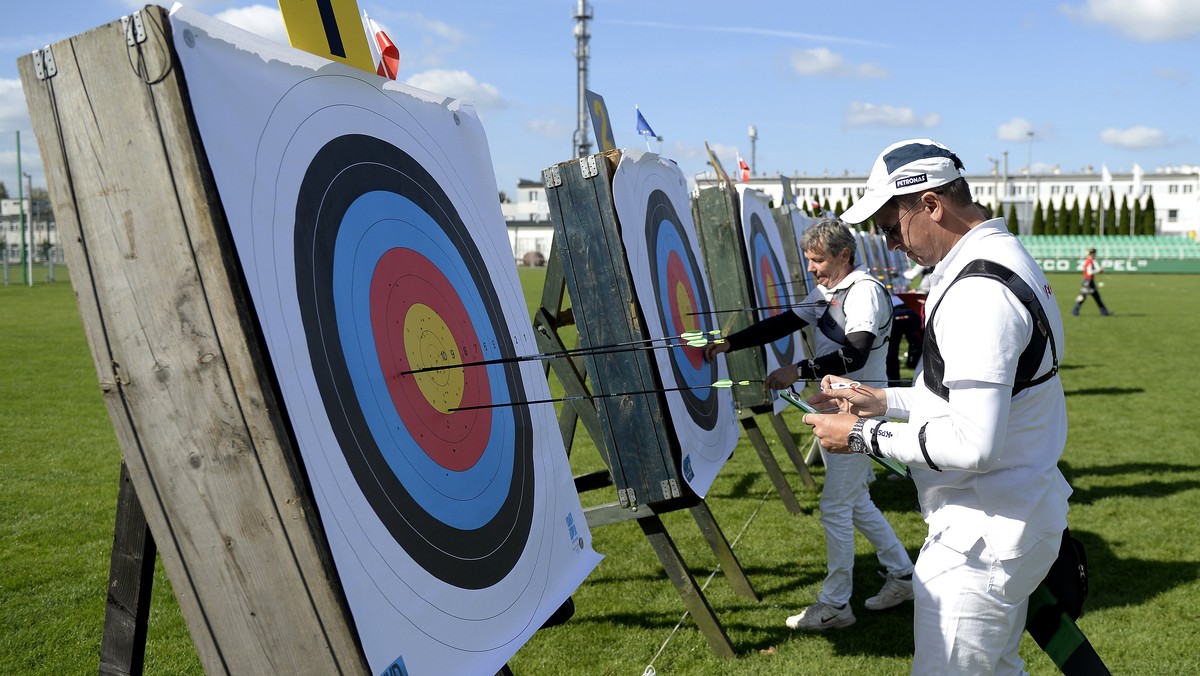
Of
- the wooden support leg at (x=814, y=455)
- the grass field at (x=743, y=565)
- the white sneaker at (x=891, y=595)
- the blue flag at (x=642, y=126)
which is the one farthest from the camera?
the wooden support leg at (x=814, y=455)

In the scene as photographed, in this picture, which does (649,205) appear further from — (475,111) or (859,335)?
(475,111)

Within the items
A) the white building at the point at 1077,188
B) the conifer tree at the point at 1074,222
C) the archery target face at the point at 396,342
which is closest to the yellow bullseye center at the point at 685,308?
the archery target face at the point at 396,342

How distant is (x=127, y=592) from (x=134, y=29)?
4.05 ft

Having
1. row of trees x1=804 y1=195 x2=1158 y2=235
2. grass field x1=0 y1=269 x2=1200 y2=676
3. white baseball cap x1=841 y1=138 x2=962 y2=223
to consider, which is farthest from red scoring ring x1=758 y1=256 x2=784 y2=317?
row of trees x1=804 y1=195 x2=1158 y2=235

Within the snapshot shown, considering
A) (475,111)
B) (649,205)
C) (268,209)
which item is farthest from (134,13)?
(649,205)

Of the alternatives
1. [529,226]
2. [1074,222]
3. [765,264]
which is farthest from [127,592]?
[1074,222]

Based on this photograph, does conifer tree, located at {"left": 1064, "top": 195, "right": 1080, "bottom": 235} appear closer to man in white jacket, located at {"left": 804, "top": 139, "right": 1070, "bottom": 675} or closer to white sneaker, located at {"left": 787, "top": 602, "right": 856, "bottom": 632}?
white sneaker, located at {"left": 787, "top": 602, "right": 856, "bottom": 632}

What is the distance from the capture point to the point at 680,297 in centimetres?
486

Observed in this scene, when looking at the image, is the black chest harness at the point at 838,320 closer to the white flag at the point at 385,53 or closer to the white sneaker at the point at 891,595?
the white sneaker at the point at 891,595

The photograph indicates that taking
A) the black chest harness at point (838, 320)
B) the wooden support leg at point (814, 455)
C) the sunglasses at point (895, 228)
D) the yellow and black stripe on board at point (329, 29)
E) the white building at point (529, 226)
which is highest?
the yellow and black stripe on board at point (329, 29)

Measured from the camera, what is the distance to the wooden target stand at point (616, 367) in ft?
12.3

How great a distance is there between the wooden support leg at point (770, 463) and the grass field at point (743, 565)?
0.40ft

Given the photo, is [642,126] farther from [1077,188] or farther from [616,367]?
[1077,188]

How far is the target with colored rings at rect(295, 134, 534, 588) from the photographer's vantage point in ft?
6.80
